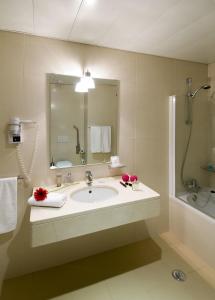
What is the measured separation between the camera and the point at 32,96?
1646 millimetres

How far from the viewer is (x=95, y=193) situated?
1785 mm

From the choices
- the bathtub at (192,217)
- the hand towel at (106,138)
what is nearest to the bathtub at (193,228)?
the bathtub at (192,217)

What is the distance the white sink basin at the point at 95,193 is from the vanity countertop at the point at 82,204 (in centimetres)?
4

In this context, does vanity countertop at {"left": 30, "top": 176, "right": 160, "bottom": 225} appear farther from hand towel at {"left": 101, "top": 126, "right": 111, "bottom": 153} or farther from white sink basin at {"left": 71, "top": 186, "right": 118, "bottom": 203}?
hand towel at {"left": 101, "top": 126, "right": 111, "bottom": 153}

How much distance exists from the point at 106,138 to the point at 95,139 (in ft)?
0.40

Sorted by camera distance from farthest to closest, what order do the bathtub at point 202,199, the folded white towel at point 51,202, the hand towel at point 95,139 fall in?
1. the bathtub at point 202,199
2. the hand towel at point 95,139
3. the folded white towel at point 51,202

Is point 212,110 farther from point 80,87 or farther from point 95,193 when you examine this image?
point 95,193

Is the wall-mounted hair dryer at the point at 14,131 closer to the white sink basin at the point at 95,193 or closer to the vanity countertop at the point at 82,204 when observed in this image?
the vanity countertop at the point at 82,204

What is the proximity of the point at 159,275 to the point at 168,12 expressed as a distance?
2.14 meters

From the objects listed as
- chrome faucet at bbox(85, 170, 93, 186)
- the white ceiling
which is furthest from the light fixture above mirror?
chrome faucet at bbox(85, 170, 93, 186)

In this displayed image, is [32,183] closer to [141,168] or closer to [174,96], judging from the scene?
[141,168]

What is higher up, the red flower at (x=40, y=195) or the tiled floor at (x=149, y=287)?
the red flower at (x=40, y=195)

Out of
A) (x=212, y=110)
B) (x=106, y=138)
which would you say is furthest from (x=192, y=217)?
(x=212, y=110)

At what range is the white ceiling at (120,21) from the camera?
122cm
